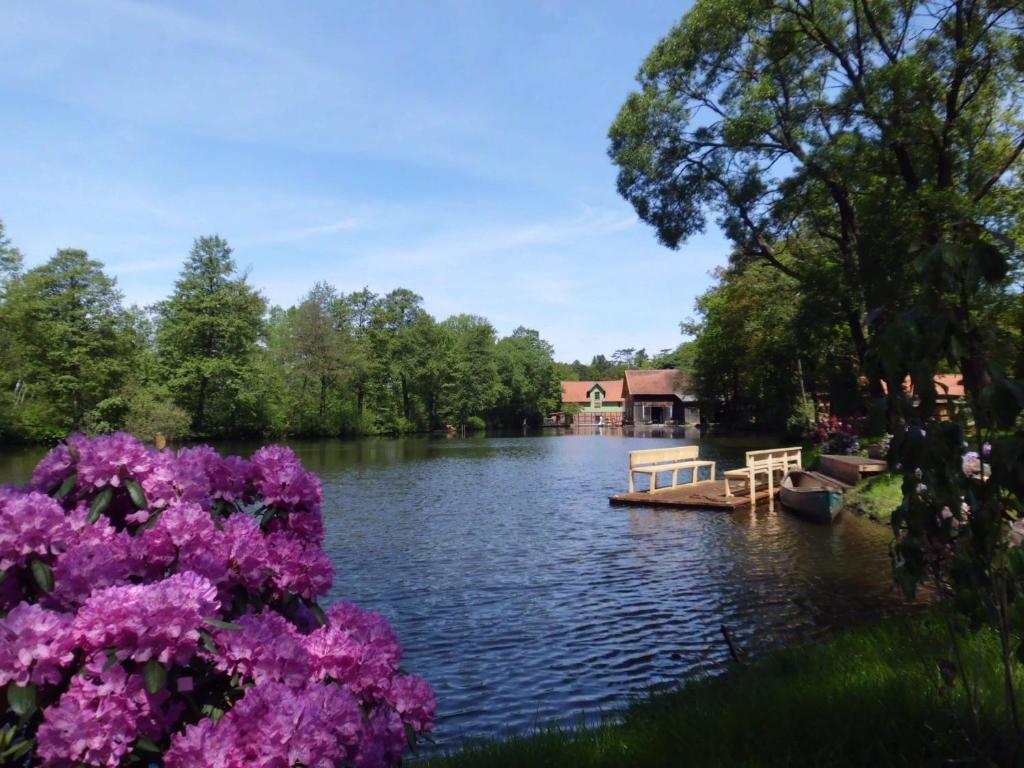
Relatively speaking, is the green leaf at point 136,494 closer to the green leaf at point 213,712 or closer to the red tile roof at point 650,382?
the green leaf at point 213,712

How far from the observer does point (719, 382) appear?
241 feet

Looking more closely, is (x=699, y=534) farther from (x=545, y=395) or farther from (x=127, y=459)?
(x=545, y=395)

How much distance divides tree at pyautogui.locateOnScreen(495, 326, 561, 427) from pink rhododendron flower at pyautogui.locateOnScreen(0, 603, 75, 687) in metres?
92.7

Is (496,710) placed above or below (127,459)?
below

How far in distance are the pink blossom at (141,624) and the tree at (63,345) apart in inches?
2108

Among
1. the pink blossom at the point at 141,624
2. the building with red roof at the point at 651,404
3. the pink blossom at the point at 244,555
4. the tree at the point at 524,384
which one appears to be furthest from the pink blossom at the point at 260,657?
the tree at the point at 524,384

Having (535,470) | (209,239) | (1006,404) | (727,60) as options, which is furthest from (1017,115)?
(209,239)

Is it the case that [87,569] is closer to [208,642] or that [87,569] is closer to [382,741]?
[208,642]

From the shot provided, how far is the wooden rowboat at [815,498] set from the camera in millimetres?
17406

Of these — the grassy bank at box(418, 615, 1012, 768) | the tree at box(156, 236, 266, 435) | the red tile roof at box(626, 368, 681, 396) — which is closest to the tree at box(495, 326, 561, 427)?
the red tile roof at box(626, 368, 681, 396)

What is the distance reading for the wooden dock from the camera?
20.6 meters

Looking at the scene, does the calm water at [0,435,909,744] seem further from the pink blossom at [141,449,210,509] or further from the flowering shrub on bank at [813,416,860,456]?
the flowering shrub on bank at [813,416,860,456]

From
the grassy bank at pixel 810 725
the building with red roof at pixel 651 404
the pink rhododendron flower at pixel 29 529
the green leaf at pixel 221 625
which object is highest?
the building with red roof at pixel 651 404

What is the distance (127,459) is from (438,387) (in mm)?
84104
